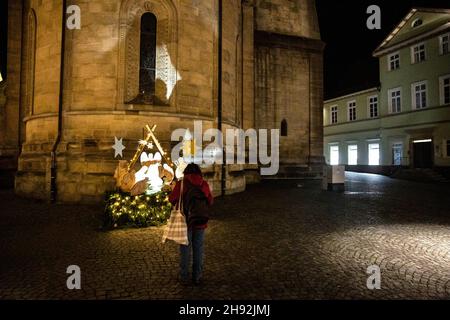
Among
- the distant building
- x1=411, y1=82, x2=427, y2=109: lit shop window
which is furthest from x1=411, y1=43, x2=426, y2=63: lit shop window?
x1=411, y1=82, x2=427, y2=109: lit shop window

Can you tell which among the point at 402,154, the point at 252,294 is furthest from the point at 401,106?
the point at 252,294

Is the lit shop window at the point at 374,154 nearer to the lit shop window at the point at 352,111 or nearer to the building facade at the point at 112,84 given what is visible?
the lit shop window at the point at 352,111

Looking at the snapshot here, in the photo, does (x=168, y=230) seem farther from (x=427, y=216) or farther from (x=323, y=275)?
(x=427, y=216)

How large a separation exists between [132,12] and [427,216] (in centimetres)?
1215

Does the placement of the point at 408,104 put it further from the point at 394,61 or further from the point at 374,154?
the point at 374,154

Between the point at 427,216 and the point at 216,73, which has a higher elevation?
the point at 216,73

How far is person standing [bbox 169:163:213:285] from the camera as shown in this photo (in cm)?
450

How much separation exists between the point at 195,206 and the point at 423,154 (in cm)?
2840

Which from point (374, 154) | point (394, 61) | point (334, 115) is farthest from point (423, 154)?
point (334, 115)

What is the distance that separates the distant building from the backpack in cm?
2659

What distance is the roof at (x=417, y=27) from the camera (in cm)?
2570

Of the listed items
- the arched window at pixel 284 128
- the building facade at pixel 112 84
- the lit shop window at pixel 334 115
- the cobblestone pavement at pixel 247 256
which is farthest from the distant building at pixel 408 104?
the cobblestone pavement at pixel 247 256

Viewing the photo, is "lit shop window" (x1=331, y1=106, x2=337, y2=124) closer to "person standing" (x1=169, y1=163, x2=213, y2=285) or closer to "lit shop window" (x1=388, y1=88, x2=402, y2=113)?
"lit shop window" (x1=388, y1=88, x2=402, y2=113)
